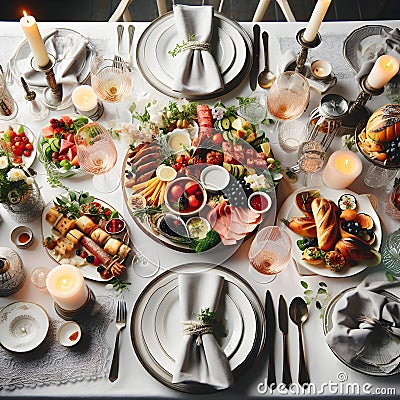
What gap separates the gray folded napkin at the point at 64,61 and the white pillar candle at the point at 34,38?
119 millimetres

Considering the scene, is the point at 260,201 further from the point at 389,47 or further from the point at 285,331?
the point at 389,47

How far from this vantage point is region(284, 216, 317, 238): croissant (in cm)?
153

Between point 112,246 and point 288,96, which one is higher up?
point 288,96

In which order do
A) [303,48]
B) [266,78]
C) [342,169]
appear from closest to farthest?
[342,169] → [303,48] → [266,78]

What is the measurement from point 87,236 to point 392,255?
36.8 inches

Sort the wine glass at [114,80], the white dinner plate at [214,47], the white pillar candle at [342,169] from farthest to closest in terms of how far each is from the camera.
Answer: the white dinner plate at [214,47], the wine glass at [114,80], the white pillar candle at [342,169]

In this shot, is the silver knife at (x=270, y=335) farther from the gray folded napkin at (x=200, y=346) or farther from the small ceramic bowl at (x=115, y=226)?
the small ceramic bowl at (x=115, y=226)

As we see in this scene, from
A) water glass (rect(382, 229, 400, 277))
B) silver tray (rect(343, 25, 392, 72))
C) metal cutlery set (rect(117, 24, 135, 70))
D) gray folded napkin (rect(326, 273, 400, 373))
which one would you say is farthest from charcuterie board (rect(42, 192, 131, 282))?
silver tray (rect(343, 25, 392, 72))

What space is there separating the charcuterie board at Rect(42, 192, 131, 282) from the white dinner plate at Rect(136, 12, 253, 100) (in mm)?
512

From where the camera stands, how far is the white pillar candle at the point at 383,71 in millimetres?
1525

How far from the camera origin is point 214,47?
6.02ft

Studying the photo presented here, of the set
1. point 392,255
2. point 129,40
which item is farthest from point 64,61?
point 392,255

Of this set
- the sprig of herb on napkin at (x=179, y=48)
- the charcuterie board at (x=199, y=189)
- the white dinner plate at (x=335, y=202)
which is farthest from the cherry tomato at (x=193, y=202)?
the sprig of herb on napkin at (x=179, y=48)

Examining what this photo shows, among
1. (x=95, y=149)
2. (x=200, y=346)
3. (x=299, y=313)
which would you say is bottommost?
(x=200, y=346)
